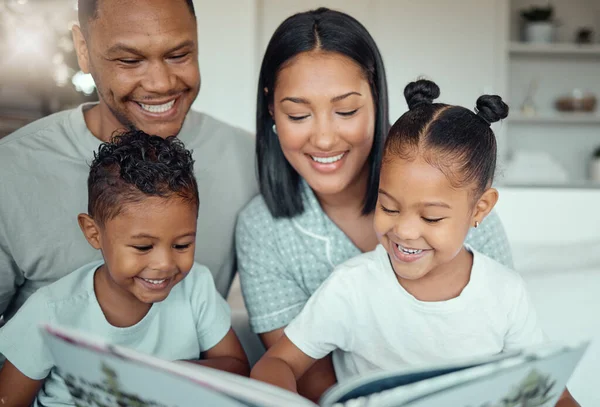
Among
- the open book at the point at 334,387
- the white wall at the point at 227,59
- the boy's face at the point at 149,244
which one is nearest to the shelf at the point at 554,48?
the white wall at the point at 227,59

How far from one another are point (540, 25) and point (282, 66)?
12.9 feet

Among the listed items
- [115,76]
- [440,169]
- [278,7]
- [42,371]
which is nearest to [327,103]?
[440,169]

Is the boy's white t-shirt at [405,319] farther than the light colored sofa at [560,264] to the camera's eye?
No

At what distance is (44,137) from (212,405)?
0.90 meters

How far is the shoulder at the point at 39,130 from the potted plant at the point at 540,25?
13.6 feet

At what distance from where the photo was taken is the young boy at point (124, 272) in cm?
111

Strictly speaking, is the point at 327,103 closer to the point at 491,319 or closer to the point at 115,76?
the point at 115,76

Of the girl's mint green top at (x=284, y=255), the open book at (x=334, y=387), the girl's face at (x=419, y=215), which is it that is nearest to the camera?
the open book at (x=334, y=387)

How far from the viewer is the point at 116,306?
122 cm

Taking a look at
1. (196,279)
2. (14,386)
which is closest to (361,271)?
(196,279)

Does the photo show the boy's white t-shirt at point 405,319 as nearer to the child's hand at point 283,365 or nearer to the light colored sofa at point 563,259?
the child's hand at point 283,365

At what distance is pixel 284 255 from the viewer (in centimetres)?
153

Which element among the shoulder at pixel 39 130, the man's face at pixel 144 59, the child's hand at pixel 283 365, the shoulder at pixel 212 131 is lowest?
the child's hand at pixel 283 365

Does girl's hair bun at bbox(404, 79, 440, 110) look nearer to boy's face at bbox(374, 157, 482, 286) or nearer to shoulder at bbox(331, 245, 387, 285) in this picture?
boy's face at bbox(374, 157, 482, 286)
